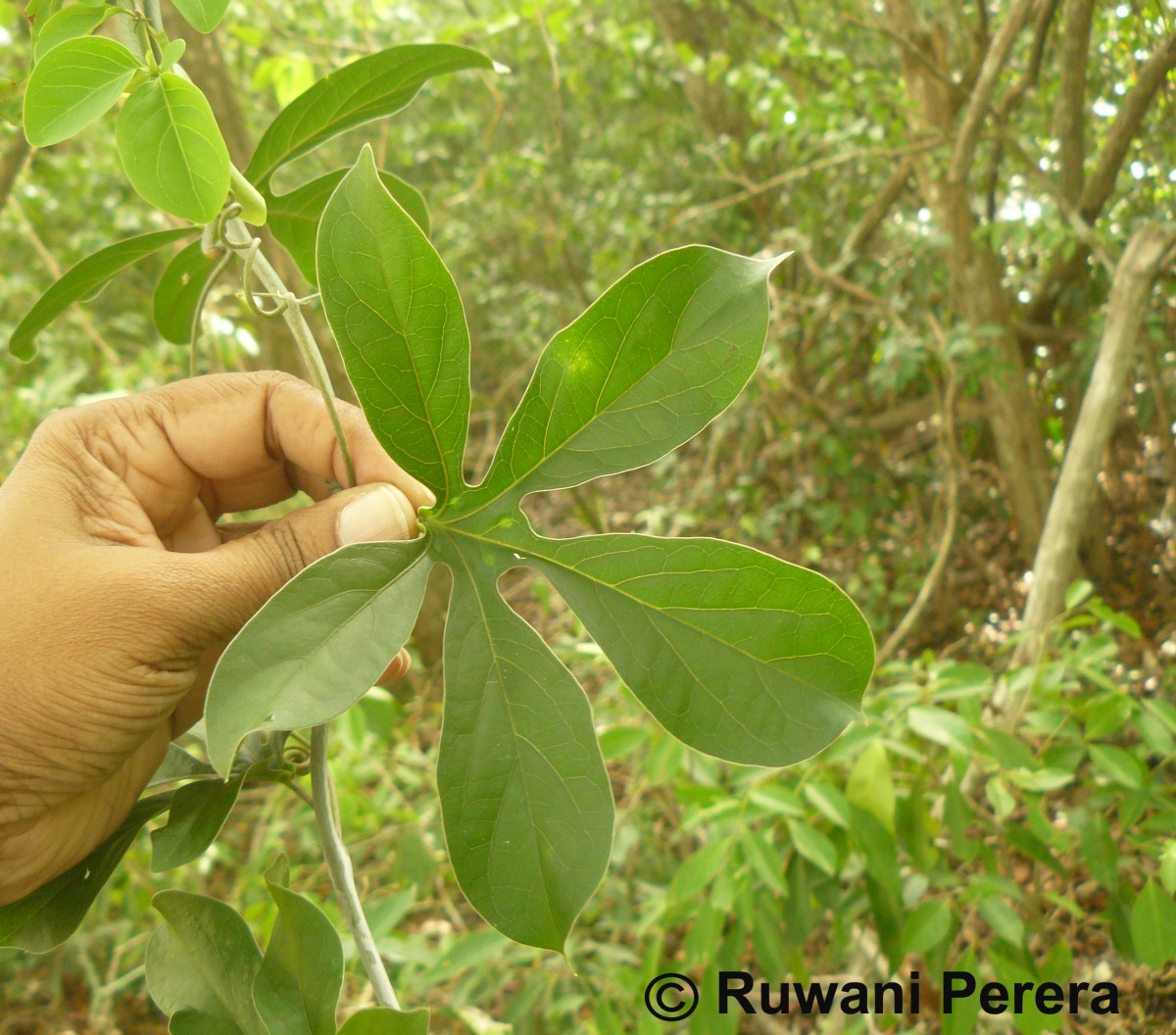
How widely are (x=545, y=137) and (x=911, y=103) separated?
3.27 meters

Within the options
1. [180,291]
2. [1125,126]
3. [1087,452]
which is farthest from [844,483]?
[180,291]

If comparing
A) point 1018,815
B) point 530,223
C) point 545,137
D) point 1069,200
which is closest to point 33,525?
point 1018,815

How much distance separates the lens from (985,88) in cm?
228

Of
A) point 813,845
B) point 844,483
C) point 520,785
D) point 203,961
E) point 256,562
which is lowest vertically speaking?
point 844,483

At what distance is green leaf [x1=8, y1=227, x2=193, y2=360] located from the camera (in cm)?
78

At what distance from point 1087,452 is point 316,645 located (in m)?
1.74

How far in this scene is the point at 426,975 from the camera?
4.56ft

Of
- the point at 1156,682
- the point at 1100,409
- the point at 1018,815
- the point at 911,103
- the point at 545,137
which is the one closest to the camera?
the point at 1100,409

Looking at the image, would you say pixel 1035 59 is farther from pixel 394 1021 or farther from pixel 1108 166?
pixel 394 1021

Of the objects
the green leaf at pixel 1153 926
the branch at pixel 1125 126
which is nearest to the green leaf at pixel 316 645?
the green leaf at pixel 1153 926

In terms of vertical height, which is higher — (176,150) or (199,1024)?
(176,150)

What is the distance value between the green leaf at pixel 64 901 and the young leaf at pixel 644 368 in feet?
1.55

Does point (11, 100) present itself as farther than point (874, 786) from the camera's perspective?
No

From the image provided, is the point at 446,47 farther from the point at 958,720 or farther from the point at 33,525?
the point at 958,720
